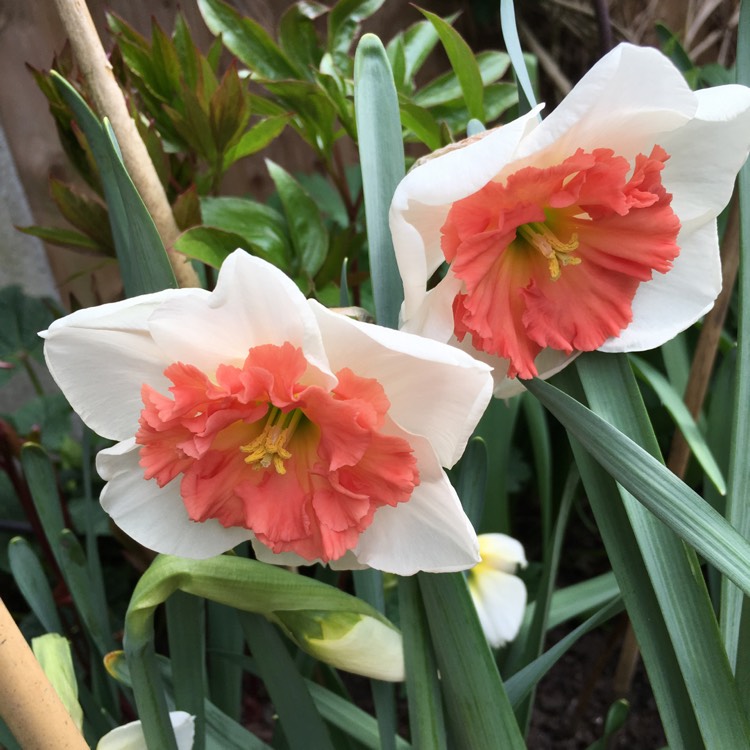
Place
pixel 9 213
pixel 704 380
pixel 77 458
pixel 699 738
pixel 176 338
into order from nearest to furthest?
1. pixel 176 338
2. pixel 699 738
3. pixel 704 380
4. pixel 77 458
5. pixel 9 213

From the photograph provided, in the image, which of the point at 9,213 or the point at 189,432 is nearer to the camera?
the point at 189,432

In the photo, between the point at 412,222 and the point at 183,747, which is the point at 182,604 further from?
the point at 412,222

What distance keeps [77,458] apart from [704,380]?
92 centimetres

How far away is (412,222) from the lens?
41 centimetres

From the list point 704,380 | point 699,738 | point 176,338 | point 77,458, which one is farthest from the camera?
point 77,458

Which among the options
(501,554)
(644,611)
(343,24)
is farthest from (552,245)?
(343,24)

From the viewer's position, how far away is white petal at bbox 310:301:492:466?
1.15ft

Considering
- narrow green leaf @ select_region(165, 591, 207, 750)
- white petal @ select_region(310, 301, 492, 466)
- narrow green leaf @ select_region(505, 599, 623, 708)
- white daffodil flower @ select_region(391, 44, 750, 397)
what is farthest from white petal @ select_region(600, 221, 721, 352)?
narrow green leaf @ select_region(165, 591, 207, 750)

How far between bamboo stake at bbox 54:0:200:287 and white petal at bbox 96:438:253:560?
10.4 inches

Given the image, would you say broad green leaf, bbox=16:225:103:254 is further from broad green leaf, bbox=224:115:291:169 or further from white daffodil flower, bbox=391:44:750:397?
white daffodil flower, bbox=391:44:750:397

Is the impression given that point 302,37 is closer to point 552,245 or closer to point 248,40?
point 248,40

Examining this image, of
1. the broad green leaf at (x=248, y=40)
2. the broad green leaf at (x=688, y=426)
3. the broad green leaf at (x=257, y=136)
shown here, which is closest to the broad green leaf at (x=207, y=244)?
the broad green leaf at (x=257, y=136)

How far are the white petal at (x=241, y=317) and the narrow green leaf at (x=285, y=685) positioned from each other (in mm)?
226

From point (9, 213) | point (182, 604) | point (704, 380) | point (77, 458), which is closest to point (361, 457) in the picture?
point (182, 604)
